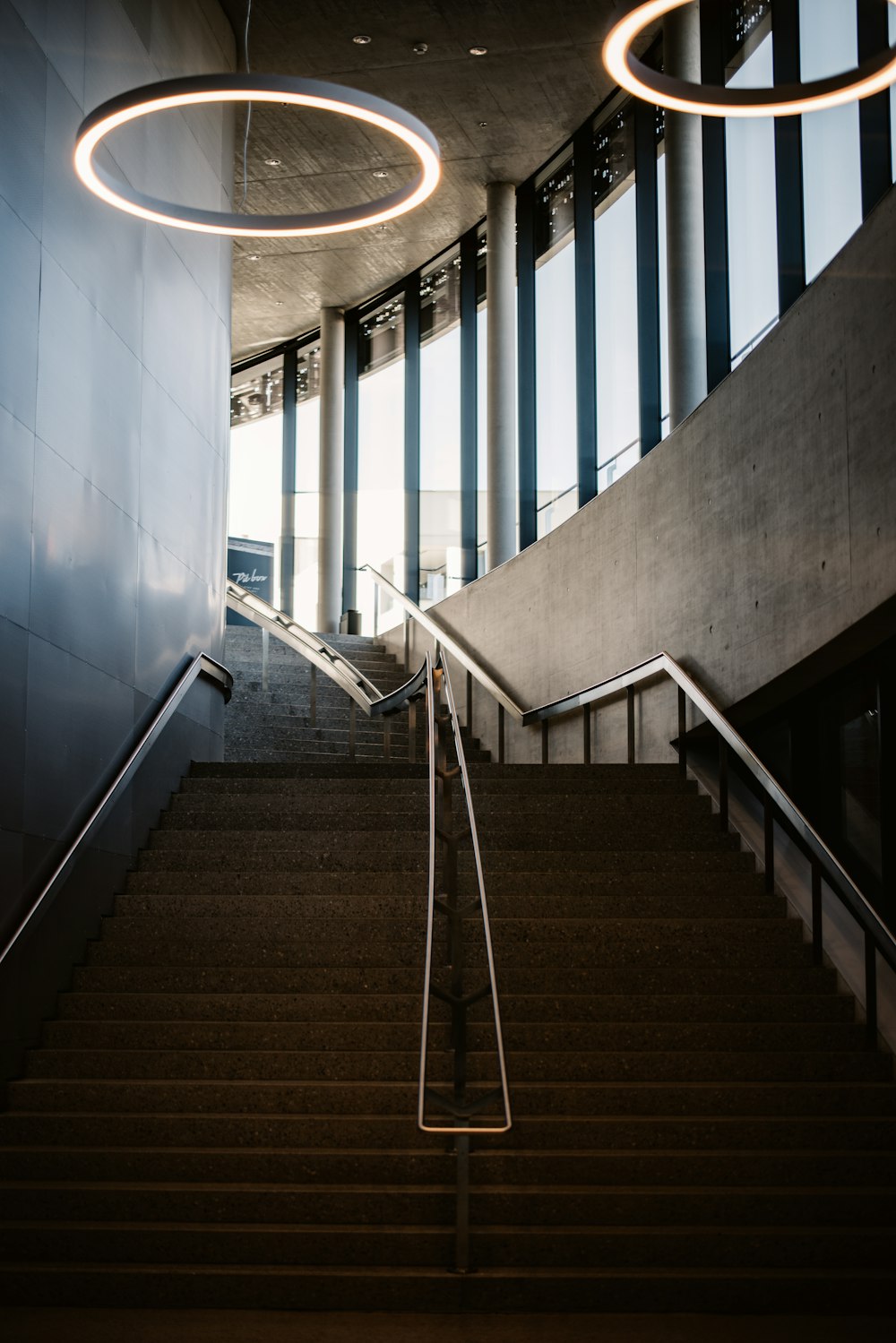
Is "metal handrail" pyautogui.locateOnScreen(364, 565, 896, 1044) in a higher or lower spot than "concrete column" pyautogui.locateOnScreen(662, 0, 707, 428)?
lower

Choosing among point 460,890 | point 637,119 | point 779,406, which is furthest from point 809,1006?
point 637,119

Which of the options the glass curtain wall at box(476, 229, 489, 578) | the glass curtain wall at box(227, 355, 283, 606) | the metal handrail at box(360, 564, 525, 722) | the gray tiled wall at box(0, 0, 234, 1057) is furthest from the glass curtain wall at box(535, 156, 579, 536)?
the glass curtain wall at box(227, 355, 283, 606)

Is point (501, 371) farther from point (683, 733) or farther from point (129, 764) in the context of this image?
point (129, 764)

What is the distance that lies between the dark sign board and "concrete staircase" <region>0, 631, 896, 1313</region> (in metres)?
12.1

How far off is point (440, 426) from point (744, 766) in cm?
1004

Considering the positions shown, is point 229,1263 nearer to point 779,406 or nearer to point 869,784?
point 869,784

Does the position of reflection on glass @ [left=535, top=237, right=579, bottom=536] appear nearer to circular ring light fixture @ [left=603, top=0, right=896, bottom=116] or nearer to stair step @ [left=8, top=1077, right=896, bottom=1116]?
circular ring light fixture @ [left=603, top=0, right=896, bottom=116]

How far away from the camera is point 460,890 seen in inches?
300

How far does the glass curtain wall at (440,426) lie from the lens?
17609 millimetres

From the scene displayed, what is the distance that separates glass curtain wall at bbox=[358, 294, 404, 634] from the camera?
19.1 m

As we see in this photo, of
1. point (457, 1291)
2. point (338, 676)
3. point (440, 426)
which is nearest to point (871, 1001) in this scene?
point (457, 1291)

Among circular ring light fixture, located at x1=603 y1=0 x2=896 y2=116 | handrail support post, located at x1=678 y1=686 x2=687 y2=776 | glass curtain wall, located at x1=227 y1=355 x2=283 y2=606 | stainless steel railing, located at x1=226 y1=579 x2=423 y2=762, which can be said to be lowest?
handrail support post, located at x1=678 y1=686 x2=687 y2=776

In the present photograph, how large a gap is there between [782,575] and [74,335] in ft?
14.0

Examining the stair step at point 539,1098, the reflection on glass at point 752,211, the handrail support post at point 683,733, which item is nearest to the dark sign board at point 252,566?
the reflection on glass at point 752,211
